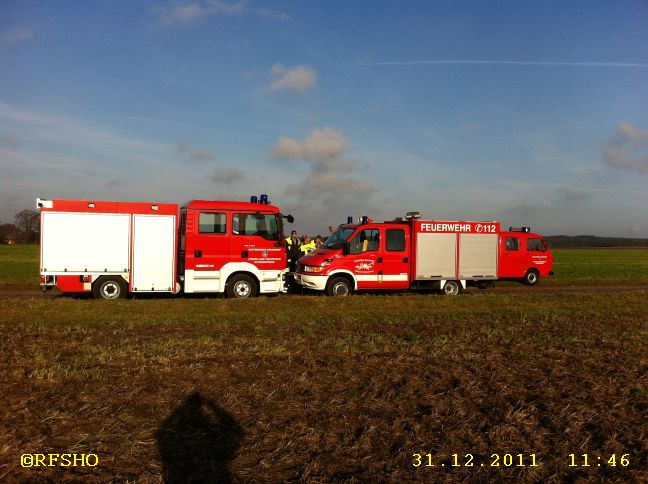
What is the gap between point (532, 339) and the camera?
848cm

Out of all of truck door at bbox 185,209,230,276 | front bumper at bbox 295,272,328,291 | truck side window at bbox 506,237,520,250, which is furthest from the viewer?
truck side window at bbox 506,237,520,250

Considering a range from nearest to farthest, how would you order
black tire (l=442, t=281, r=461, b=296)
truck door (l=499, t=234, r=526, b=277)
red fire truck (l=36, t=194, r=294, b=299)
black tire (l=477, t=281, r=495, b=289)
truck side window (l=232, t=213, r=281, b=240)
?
red fire truck (l=36, t=194, r=294, b=299) < truck side window (l=232, t=213, r=281, b=240) < black tire (l=442, t=281, r=461, b=296) < black tire (l=477, t=281, r=495, b=289) < truck door (l=499, t=234, r=526, b=277)

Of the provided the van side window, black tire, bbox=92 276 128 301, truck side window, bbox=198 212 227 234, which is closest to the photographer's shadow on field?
truck side window, bbox=198 212 227 234

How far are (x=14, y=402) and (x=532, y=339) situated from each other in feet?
24.6

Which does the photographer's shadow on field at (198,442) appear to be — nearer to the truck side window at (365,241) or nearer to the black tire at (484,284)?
the truck side window at (365,241)

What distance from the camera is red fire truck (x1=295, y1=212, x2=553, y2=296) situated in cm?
1559

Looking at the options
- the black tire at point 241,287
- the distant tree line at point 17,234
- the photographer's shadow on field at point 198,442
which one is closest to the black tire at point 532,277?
the black tire at point 241,287

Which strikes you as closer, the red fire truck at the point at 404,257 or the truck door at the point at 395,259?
the red fire truck at the point at 404,257

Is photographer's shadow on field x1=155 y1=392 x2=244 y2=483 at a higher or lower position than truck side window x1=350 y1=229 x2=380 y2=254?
lower

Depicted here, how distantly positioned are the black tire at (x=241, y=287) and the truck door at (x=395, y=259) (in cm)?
413

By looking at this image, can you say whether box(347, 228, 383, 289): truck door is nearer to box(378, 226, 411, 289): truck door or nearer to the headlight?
box(378, 226, 411, 289): truck door

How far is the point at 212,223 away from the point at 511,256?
42.6ft

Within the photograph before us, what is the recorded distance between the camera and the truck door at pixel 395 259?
52.9 ft

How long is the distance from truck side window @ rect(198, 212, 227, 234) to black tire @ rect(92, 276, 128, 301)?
2.63 m
